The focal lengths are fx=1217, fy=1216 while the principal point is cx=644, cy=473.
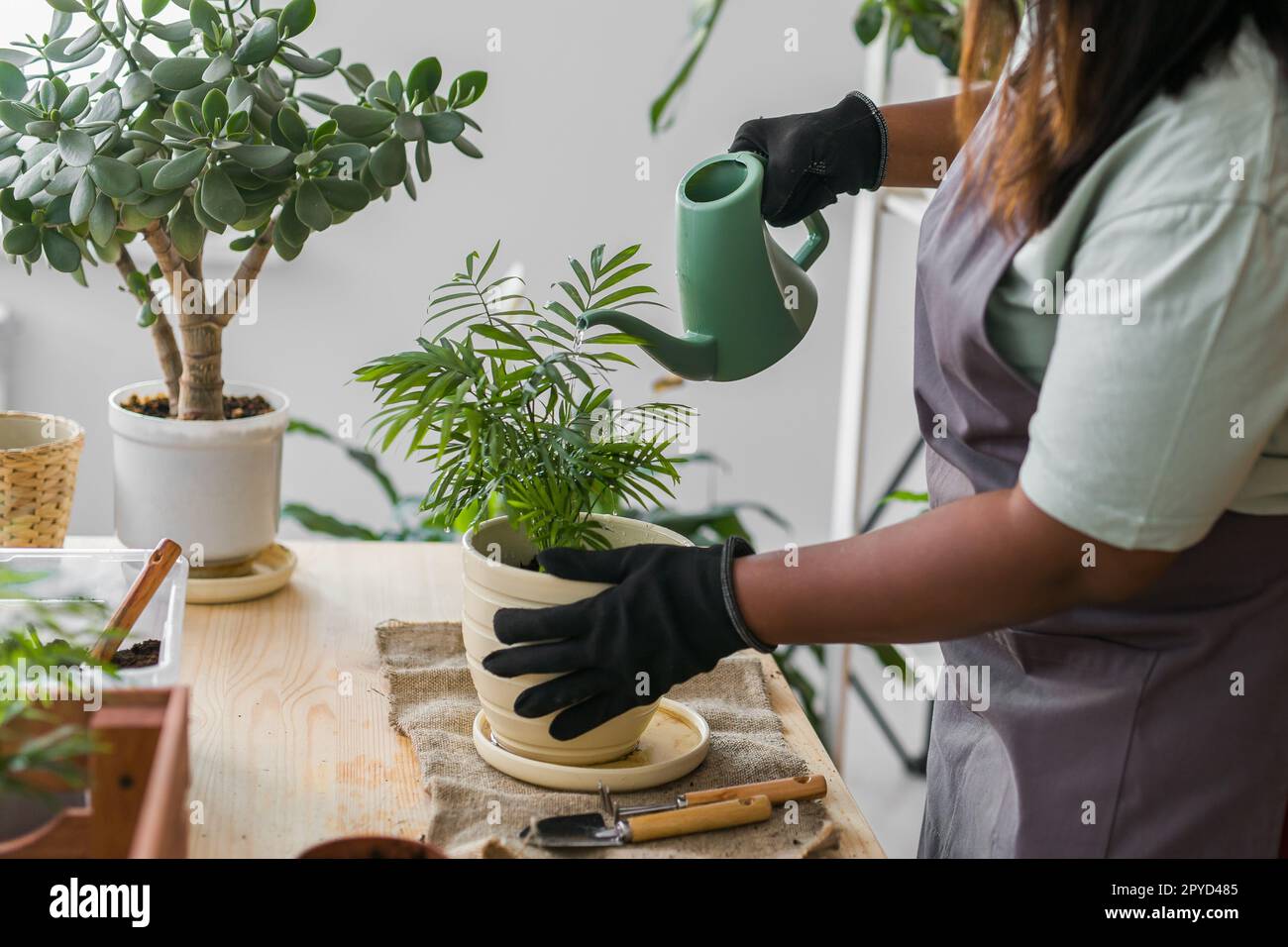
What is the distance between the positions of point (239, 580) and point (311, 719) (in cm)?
26

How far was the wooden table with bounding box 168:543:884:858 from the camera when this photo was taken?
833 mm

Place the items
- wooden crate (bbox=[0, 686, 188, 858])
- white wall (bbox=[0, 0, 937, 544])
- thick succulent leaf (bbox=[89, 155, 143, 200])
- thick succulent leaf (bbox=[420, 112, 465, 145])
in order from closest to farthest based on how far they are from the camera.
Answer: wooden crate (bbox=[0, 686, 188, 858]), thick succulent leaf (bbox=[89, 155, 143, 200]), thick succulent leaf (bbox=[420, 112, 465, 145]), white wall (bbox=[0, 0, 937, 544])

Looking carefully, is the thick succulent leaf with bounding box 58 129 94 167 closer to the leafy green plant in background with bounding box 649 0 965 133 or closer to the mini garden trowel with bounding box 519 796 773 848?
the mini garden trowel with bounding box 519 796 773 848

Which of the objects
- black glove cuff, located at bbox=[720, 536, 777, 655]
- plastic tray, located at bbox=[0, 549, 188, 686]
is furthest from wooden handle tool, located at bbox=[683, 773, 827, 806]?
plastic tray, located at bbox=[0, 549, 188, 686]

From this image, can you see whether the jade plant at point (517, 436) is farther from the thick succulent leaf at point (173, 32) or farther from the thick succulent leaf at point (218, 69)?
the thick succulent leaf at point (173, 32)

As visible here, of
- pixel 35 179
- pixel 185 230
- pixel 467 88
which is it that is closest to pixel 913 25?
pixel 467 88

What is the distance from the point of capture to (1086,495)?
2.10 feet

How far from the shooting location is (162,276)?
123 cm

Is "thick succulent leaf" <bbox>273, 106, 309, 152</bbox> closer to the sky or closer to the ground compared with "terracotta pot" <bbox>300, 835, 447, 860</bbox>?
closer to the sky

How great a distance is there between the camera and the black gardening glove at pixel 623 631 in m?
0.78

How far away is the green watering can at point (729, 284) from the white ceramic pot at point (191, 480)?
0.46 metres

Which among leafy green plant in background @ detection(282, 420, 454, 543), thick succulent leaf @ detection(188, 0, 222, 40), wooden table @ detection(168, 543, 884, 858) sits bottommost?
leafy green plant in background @ detection(282, 420, 454, 543)

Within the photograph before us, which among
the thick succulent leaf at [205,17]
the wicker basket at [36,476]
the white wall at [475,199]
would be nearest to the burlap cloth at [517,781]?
the wicker basket at [36,476]

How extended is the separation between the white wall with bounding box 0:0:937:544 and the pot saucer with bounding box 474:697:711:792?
1.37 meters
